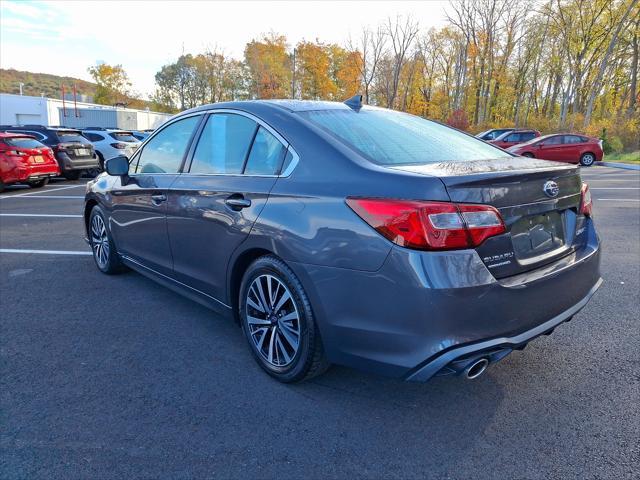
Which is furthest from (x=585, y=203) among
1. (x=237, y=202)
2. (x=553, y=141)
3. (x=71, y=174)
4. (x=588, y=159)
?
(x=588, y=159)

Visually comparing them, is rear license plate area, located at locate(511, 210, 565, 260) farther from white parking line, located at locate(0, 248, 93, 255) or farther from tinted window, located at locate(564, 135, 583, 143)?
tinted window, located at locate(564, 135, 583, 143)

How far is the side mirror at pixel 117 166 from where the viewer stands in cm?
409

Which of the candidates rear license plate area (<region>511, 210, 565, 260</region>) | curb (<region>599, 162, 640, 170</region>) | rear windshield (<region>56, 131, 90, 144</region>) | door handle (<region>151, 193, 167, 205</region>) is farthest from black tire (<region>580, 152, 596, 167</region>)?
door handle (<region>151, 193, 167, 205</region>)

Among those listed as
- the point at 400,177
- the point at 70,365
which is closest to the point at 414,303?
the point at 400,177

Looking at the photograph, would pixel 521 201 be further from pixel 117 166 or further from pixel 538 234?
pixel 117 166

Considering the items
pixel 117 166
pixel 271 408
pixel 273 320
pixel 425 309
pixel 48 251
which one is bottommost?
pixel 271 408

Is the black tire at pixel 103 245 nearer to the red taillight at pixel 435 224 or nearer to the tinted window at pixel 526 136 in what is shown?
the red taillight at pixel 435 224

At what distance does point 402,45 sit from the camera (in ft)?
172

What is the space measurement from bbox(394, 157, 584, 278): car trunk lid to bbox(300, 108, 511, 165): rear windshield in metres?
0.20

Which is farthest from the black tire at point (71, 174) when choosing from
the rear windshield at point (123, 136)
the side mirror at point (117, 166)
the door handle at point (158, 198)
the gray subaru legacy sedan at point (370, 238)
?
the gray subaru legacy sedan at point (370, 238)

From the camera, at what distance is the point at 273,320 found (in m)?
2.78

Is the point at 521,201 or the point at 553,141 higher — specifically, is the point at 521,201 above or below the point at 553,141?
below

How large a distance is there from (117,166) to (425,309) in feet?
10.6

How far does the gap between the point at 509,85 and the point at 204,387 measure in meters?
55.6
